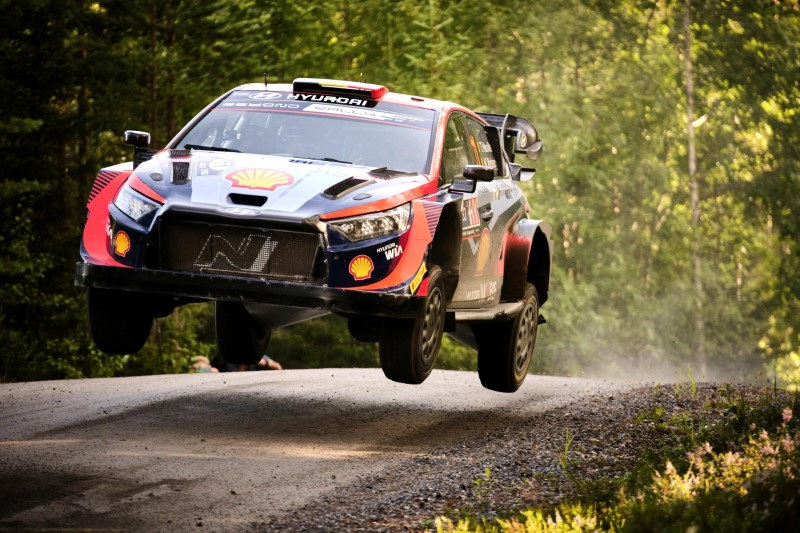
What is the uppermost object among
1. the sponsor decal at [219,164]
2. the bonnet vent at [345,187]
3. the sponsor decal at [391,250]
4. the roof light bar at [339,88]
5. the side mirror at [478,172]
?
the roof light bar at [339,88]

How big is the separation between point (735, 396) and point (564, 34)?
1412 inches

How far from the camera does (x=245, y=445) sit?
8516 mm

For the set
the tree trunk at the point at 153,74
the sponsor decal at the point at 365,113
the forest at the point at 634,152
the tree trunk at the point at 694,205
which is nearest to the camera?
the sponsor decal at the point at 365,113

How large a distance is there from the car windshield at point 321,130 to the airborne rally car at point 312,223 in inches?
0.5

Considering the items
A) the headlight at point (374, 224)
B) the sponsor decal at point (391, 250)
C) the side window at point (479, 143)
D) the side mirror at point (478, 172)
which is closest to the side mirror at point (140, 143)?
the headlight at point (374, 224)

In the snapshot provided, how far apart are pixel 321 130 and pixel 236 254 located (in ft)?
5.70

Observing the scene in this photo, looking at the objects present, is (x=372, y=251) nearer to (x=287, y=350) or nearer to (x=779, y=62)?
(x=287, y=350)

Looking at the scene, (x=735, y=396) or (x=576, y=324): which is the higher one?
(x=735, y=396)

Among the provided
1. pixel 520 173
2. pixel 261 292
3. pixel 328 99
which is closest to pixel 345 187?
pixel 261 292

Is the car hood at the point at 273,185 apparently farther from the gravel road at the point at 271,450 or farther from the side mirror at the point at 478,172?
the gravel road at the point at 271,450

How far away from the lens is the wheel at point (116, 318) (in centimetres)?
903

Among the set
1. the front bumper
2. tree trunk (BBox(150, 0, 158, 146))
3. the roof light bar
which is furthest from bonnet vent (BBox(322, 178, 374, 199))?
tree trunk (BBox(150, 0, 158, 146))

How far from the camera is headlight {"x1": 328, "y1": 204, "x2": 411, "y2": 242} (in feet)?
27.0

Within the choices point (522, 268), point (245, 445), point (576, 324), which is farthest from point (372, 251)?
point (576, 324)
